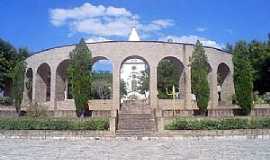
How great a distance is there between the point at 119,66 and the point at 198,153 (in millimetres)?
17378

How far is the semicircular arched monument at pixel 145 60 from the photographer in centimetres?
3019

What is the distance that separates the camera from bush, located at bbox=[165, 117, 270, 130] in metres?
21.2

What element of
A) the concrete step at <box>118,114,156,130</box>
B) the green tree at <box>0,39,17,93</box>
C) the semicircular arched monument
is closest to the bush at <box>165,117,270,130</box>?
the concrete step at <box>118,114,156,130</box>

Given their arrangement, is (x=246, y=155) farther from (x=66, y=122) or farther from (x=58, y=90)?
(x=58, y=90)

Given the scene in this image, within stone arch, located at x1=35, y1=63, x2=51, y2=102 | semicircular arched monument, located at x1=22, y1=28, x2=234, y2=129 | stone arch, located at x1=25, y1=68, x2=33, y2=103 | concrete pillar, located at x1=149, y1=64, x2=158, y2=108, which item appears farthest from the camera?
stone arch, located at x1=25, y1=68, x2=33, y2=103

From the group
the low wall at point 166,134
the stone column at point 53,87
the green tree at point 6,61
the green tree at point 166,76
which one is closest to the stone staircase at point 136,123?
the low wall at point 166,134

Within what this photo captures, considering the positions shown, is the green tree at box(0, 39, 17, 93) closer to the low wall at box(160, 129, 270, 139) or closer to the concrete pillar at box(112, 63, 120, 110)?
the concrete pillar at box(112, 63, 120, 110)

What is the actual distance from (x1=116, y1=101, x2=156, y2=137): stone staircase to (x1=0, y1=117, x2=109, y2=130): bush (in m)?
1.26

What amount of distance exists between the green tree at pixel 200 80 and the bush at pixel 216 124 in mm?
3871

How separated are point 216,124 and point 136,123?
16.6ft

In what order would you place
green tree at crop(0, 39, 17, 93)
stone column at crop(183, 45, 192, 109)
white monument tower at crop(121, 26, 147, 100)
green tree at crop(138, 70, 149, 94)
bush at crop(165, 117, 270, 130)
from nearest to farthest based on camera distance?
bush at crop(165, 117, 270, 130), stone column at crop(183, 45, 192, 109), green tree at crop(0, 39, 17, 93), green tree at crop(138, 70, 149, 94), white monument tower at crop(121, 26, 147, 100)

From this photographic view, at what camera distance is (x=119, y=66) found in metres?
30.2

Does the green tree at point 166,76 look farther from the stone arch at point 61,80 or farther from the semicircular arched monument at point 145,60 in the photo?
the stone arch at point 61,80

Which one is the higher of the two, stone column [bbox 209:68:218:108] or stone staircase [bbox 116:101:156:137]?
stone column [bbox 209:68:218:108]
